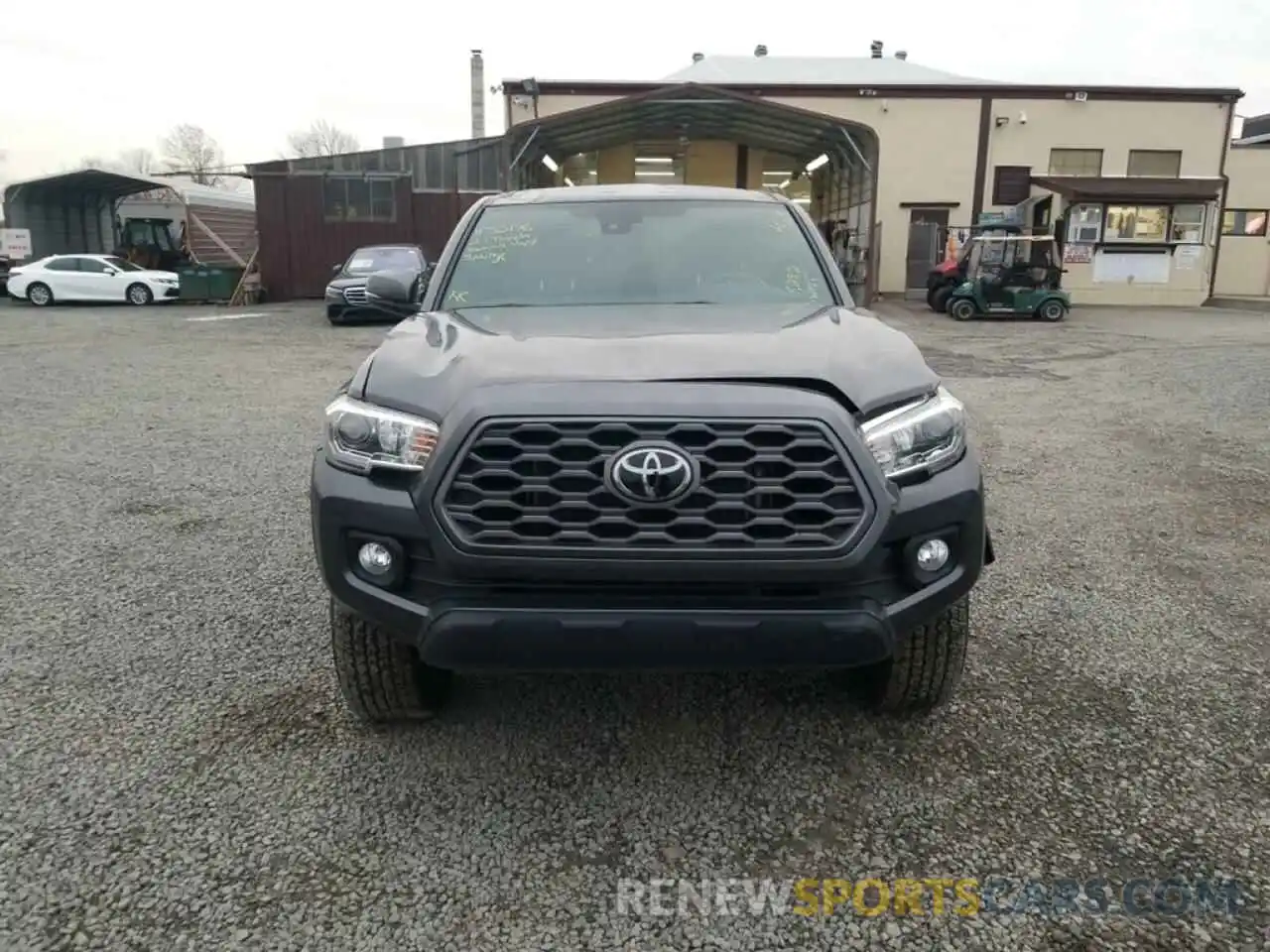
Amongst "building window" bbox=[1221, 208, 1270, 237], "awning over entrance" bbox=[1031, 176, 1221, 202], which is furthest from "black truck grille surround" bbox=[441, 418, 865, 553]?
"building window" bbox=[1221, 208, 1270, 237]

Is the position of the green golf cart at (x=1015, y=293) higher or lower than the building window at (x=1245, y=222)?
lower

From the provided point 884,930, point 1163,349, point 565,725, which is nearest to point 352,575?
point 565,725

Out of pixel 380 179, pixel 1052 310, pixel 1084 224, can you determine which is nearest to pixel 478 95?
pixel 380 179

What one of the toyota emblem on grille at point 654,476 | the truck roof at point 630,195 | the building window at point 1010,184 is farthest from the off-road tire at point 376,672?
the building window at point 1010,184

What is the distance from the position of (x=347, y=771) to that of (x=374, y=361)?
1.20 metres

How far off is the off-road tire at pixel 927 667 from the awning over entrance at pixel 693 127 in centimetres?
1729

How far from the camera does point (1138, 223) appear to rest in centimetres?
2369

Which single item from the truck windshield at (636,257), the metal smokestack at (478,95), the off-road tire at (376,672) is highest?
the metal smokestack at (478,95)

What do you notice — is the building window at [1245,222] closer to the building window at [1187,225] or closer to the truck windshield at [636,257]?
the building window at [1187,225]

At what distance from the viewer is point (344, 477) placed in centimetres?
249

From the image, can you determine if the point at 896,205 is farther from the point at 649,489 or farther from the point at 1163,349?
the point at 649,489

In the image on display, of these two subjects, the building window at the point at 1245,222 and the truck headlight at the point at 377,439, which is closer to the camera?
the truck headlight at the point at 377,439

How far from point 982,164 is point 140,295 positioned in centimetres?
2226

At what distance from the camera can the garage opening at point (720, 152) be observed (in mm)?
19531
